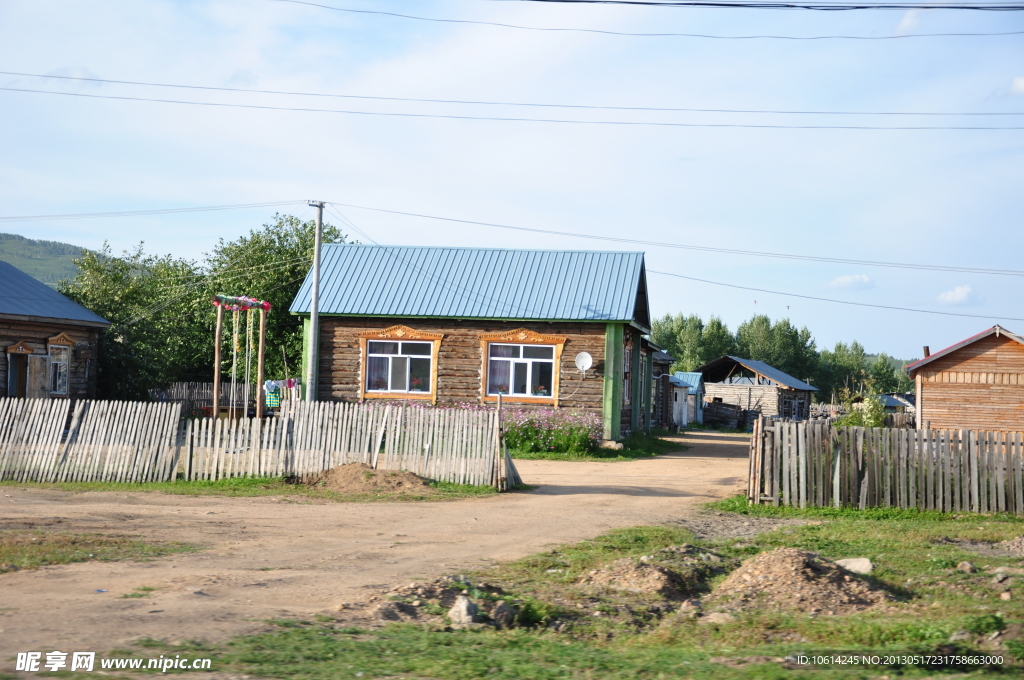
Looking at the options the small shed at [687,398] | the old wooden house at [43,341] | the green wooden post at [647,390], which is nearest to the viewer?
the old wooden house at [43,341]

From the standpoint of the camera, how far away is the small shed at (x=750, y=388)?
5222 centimetres

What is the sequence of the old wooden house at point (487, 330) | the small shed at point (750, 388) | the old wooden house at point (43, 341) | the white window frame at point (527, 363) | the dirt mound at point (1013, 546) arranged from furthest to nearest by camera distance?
the small shed at point (750, 388) < the white window frame at point (527, 363) < the old wooden house at point (487, 330) < the old wooden house at point (43, 341) < the dirt mound at point (1013, 546)

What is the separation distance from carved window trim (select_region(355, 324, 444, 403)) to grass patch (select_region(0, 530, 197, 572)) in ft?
54.6


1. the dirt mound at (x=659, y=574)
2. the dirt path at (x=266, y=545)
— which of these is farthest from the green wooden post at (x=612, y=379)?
the dirt mound at (x=659, y=574)

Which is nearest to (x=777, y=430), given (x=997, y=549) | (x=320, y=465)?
(x=997, y=549)

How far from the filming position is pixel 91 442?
54.0ft

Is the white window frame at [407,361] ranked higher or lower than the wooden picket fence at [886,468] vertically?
higher

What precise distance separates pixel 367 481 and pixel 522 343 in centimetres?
1204

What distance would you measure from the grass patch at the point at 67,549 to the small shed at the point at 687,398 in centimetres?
3668

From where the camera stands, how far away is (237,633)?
620 centimetres


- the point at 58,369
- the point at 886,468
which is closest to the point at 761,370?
the point at 58,369

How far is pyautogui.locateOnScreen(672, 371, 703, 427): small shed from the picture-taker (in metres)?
46.4

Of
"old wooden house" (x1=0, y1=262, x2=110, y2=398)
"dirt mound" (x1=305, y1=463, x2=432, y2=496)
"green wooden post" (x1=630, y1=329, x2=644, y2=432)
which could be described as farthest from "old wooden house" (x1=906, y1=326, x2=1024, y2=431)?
"old wooden house" (x1=0, y1=262, x2=110, y2=398)

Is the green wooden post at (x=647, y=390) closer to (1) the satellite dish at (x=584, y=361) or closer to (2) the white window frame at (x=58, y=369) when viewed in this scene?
(1) the satellite dish at (x=584, y=361)
